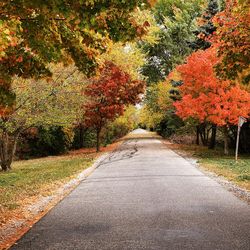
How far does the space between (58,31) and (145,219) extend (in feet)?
15.0

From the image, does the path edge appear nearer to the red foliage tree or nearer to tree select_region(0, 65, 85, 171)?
tree select_region(0, 65, 85, 171)

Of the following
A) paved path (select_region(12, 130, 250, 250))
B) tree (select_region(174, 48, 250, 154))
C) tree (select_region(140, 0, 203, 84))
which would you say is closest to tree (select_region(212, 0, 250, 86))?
paved path (select_region(12, 130, 250, 250))

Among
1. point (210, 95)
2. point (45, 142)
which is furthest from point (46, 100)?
point (45, 142)

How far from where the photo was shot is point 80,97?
1973cm

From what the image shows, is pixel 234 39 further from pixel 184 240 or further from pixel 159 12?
pixel 159 12

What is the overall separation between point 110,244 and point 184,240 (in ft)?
3.96

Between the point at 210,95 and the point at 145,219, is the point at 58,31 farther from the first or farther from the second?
the point at 210,95

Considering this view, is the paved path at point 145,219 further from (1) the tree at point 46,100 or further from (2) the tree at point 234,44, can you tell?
(1) the tree at point 46,100

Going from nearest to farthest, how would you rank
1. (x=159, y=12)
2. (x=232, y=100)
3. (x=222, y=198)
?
(x=222, y=198), (x=232, y=100), (x=159, y=12)

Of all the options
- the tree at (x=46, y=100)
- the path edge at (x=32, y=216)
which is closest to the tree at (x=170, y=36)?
the tree at (x=46, y=100)

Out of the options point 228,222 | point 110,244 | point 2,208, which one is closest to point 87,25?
point 110,244

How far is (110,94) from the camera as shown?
29.2 metres

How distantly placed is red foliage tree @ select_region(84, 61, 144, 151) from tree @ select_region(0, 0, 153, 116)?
1736cm

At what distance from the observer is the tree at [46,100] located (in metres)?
16.5
